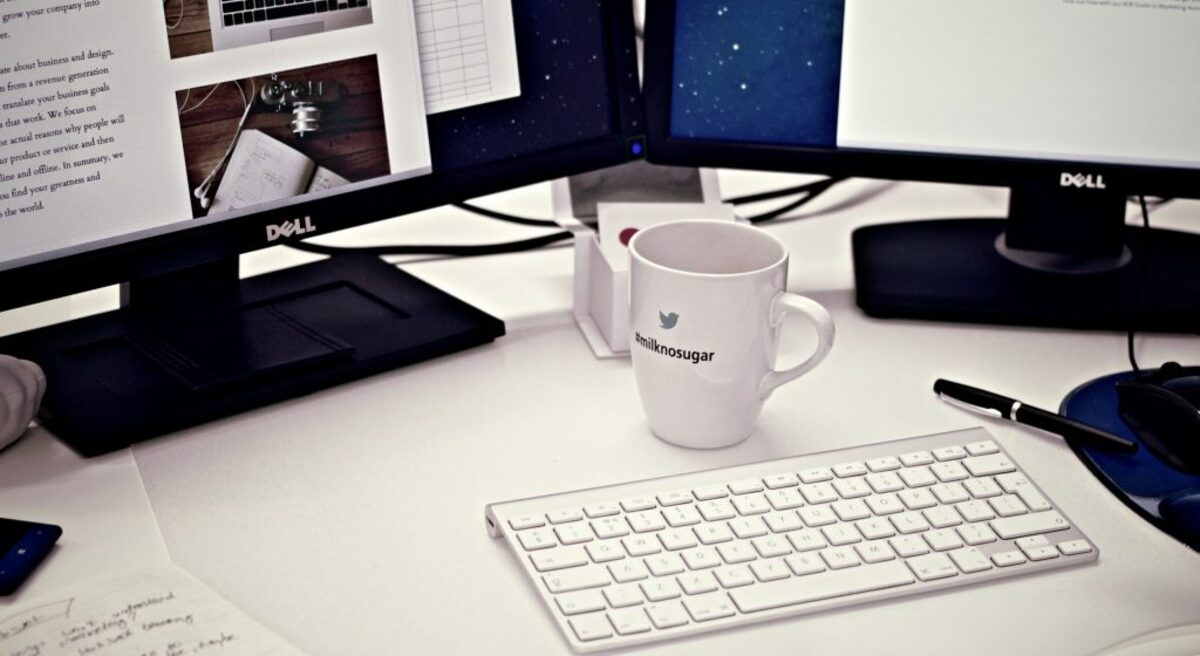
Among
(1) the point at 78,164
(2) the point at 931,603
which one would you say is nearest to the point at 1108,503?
(2) the point at 931,603

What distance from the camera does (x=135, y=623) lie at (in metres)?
0.61

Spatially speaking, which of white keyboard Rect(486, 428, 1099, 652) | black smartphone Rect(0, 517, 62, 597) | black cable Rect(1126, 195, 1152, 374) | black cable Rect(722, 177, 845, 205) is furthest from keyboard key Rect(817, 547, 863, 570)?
black cable Rect(722, 177, 845, 205)

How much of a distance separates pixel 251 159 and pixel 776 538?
405mm

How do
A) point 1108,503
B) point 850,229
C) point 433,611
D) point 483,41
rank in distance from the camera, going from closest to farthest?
point 433,611, point 1108,503, point 483,41, point 850,229

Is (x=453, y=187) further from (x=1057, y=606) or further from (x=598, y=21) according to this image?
(x=1057, y=606)

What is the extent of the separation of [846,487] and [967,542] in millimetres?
73

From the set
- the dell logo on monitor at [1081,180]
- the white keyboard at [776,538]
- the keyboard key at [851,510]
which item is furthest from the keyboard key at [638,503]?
the dell logo on monitor at [1081,180]

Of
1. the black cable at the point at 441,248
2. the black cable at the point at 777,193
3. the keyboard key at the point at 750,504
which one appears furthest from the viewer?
the black cable at the point at 777,193

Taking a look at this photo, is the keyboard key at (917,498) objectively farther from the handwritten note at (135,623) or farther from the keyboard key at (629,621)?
the handwritten note at (135,623)

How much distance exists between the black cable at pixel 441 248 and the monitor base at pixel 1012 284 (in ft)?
0.88

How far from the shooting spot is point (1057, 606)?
65cm

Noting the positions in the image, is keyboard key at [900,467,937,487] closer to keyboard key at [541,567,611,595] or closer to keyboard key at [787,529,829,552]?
keyboard key at [787,529,829,552]

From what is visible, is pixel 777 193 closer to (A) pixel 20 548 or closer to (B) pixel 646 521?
(B) pixel 646 521

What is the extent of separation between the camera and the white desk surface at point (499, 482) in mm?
633
